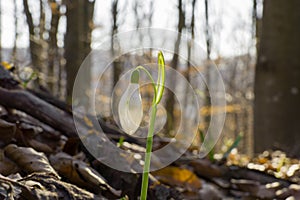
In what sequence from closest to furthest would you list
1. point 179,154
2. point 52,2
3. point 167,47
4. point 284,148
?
point 167,47 < point 179,154 < point 284,148 < point 52,2

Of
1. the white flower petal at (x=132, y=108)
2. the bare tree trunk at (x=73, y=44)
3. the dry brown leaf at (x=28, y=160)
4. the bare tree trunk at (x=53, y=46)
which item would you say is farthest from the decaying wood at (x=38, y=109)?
the bare tree trunk at (x=53, y=46)

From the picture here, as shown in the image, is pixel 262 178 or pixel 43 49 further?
pixel 43 49

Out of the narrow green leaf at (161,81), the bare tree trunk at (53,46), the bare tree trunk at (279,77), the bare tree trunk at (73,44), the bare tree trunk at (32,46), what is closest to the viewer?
the narrow green leaf at (161,81)

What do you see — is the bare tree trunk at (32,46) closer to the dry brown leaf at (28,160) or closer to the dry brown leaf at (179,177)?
the dry brown leaf at (179,177)

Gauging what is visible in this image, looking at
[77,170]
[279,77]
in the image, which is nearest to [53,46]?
[279,77]

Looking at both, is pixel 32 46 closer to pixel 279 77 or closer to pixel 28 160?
pixel 279 77

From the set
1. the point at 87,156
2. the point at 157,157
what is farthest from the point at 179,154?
the point at 87,156

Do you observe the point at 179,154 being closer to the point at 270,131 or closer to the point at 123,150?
the point at 123,150
